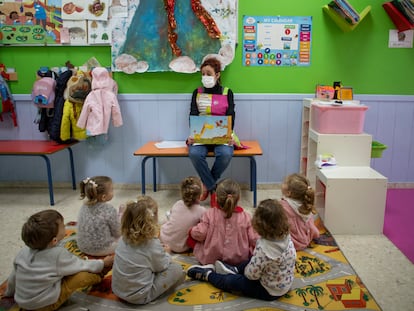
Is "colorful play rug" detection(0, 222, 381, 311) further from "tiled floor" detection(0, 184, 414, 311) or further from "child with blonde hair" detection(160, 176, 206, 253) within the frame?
"child with blonde hair" detection(160, 176, 206, 253)

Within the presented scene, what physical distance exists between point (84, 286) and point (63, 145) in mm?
1924

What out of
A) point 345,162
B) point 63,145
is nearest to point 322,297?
point 345,162

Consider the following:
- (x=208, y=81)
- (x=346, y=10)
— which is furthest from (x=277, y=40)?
(x=208, y=81)

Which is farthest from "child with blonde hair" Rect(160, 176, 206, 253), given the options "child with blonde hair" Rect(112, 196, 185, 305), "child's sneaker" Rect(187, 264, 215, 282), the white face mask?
the white face mask

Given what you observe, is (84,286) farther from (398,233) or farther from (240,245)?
(398,233)

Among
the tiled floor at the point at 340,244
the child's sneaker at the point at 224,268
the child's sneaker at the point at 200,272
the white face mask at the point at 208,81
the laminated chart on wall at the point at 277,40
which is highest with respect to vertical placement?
the laminated chart on wall at the point at 277,40

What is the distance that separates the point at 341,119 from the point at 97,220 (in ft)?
6.54

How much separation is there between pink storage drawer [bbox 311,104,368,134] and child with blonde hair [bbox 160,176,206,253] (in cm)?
129

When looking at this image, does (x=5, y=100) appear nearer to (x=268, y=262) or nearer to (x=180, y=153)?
(x=180, y=153)

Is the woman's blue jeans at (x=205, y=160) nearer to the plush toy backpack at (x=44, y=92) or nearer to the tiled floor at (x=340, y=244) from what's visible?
the tiled floor at (x=340, y=244)

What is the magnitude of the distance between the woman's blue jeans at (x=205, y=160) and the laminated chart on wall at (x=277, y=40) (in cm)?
91

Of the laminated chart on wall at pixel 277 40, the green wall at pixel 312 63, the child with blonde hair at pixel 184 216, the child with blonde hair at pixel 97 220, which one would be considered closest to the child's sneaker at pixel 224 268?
the child with blonde hair at pixel 184 216

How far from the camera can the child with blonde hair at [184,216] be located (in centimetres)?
234

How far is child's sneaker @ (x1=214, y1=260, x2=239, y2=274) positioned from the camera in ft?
6.81
